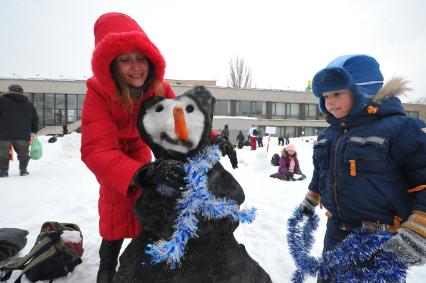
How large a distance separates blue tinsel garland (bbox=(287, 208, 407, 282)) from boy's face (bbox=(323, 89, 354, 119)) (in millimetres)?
689

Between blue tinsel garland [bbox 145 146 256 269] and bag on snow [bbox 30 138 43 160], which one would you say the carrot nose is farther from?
bag on snow [bbox 30 138 43 160]

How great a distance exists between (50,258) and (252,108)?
3245cm

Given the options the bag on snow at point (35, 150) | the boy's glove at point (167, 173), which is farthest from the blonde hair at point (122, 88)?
the bag on snow at point (35, 150)

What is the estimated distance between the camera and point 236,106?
32938 mm

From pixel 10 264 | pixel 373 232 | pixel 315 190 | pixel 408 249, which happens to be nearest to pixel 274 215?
pixel 315 190

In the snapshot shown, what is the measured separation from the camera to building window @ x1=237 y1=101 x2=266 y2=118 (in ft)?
109

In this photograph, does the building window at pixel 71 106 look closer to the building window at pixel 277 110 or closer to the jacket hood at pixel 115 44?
the building window at pixel 277 110

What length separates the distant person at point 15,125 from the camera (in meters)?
6.02

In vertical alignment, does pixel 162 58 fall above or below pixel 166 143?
above

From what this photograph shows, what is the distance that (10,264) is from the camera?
2.13 m

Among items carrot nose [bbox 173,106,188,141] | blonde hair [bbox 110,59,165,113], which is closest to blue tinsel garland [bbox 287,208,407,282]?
carrot nose [bbox 173,106,188,141]

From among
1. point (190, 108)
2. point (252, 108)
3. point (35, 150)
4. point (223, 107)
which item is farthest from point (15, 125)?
point (252, 108)

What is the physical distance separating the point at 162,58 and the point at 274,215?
9.83 ft

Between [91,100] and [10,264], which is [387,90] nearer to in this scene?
[91,100]
